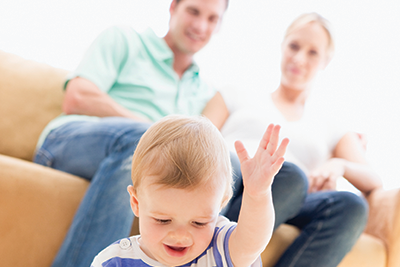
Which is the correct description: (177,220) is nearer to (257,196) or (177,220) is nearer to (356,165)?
(257,196)

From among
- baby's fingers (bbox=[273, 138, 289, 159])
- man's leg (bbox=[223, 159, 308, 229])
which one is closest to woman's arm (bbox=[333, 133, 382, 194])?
man's leg (bbox=[223, 159, 308, 229])

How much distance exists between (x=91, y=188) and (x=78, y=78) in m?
0.51

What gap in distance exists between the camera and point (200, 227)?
0.54 metres

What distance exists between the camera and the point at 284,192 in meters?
0.93

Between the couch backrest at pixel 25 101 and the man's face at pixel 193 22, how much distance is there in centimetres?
55

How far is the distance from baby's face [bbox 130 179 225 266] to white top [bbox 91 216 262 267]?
0.02 m

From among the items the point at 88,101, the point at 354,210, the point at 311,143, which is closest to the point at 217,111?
the point at 311,143

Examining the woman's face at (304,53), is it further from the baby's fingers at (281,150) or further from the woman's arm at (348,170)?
the baby's fingers at (281,150)

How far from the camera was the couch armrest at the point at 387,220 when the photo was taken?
1087 millimetres

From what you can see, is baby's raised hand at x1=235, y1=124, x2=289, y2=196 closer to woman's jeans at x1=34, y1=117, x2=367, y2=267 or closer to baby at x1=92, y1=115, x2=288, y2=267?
baby at x1=92, y1=115, x2=288, y2=267

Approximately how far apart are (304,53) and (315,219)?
2.25ft

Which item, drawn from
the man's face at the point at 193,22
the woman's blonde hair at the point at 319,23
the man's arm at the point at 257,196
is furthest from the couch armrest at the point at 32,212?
the woman's blonde hair at the point at 319,23

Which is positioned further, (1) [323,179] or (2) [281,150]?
(1) [323,179]

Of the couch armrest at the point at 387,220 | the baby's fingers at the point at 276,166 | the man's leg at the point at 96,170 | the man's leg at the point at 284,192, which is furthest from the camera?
the couch armrest at the point at 387,220
